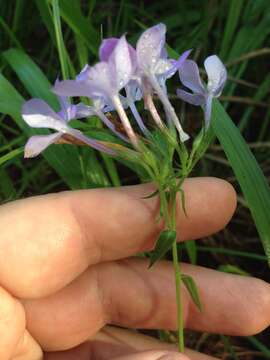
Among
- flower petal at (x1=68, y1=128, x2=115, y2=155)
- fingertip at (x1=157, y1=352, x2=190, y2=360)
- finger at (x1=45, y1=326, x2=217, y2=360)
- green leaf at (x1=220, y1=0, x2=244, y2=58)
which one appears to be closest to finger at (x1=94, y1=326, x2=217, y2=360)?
finger at (x1=45, y1=326, x2=217, y2=360)

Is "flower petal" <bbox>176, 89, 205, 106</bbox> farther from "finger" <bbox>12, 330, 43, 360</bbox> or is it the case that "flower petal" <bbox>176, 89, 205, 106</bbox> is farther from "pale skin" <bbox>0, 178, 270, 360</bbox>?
"finger" <bbox>12, 330, 43, 360</bbox>

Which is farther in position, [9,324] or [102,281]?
[102,281]

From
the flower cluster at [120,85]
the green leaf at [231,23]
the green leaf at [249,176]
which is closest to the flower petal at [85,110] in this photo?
the flower cluster at [120,85]

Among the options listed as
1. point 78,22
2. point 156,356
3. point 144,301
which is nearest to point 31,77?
point 78,22

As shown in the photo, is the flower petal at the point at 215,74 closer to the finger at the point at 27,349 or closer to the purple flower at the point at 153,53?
the purple flower at the point at 153,53

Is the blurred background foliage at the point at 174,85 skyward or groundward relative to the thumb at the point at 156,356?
skyward

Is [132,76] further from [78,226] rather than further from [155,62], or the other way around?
[78,226]
